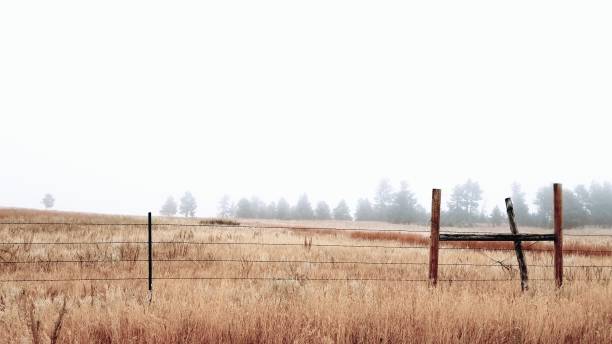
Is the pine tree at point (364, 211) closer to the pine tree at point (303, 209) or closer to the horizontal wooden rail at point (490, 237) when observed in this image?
the pine tree at point (303, 209)

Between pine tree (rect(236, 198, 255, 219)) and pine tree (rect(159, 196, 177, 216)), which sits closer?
pine tree (rect(236, 198, 255, 219))

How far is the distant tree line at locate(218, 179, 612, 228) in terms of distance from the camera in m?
79.0

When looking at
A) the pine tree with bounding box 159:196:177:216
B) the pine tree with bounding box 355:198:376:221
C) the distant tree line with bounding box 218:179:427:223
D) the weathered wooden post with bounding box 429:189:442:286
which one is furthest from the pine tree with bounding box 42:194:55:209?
the weathered wooden post with bounding box 429:189:442:286

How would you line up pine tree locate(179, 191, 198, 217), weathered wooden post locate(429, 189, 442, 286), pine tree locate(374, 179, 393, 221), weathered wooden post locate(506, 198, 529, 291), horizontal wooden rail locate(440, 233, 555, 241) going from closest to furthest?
horizontal wooden rail locate(440, 233, 555, 241)
weathered wooden post locate(429, 189, 442, 286)
weathered wooden post locate(506, 198, 529, 291)
pine tree locate(374, 179, 393, 221)
pine tree locate(179, 191, 198, 217)

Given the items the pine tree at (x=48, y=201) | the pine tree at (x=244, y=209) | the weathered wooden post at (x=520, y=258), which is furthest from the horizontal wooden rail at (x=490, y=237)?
the pine tree at (x=48, y=201)

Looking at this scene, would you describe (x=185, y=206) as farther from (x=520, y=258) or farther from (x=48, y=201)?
(x=520, y=258)

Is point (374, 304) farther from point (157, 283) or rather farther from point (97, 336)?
point (157, 283)

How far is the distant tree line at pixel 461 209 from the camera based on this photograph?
79000mm

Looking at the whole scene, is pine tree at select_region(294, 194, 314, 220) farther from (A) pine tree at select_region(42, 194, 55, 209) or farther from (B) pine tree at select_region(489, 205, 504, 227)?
(A) pine tree at select_region(42, 194, 55, 209)

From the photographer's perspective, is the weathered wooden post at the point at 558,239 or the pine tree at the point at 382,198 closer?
the weathered wooden post at the point at 558,239

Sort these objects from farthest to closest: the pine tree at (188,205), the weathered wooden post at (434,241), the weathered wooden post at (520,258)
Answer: the pine tree at (188,205), the weathered wooden post at (520,258), the weathered wooden post at (434,241)

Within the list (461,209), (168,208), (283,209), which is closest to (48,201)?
(168,208)

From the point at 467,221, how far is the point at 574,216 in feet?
69.8

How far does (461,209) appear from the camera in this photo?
9506cm
